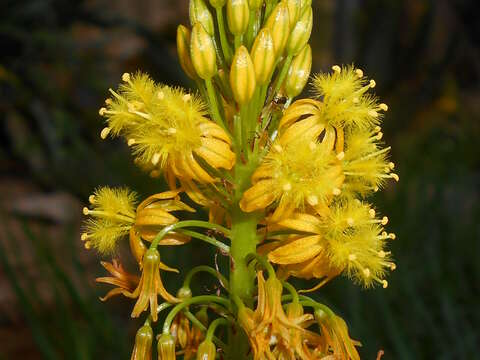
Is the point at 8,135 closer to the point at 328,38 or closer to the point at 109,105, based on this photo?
the point at 328,38

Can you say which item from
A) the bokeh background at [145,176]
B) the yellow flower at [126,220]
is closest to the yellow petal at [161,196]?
the yellow flower at [126,220]

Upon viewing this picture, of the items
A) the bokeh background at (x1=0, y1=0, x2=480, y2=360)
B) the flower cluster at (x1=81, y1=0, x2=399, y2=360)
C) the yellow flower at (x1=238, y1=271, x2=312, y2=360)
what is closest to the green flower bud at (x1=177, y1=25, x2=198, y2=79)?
the flower cluster at (x1=81, y1=0, x2=399, y2=360)

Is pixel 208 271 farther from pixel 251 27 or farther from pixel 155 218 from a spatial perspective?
pixel 251 27

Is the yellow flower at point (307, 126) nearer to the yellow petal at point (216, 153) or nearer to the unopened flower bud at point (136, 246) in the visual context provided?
the yellow petal at point (216, 153)

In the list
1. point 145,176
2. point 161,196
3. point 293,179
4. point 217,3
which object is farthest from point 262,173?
point 145,176

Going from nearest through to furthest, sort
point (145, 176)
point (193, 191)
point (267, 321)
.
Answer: point (267, 321), point (193, 191), point (145, 176)

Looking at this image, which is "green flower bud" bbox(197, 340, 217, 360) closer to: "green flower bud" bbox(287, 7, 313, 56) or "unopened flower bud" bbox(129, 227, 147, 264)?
"unopened flower bud" bbox(129, 227, 147, 264)

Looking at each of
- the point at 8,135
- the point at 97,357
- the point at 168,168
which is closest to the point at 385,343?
the point at 97,357
